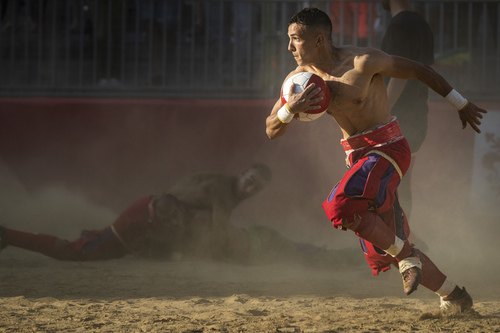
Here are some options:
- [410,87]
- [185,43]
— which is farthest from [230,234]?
[185,43]

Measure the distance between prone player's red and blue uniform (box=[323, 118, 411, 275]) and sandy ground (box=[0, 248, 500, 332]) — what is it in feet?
1.67

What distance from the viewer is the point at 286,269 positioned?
618 cm


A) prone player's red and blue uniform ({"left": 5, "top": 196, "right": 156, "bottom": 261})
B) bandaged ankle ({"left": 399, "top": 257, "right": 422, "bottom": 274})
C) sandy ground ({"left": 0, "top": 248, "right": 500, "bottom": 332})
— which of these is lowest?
sandy ground ({"left": 0, "top": 248, "right": 500, "bottom": 332})

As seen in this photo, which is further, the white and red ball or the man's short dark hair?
the man's short dark hair

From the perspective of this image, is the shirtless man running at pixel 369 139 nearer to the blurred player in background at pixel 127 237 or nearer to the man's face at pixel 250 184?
the man's face at pixel 250 184

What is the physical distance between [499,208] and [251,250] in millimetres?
2873

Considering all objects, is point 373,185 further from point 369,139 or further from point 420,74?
point 420,74

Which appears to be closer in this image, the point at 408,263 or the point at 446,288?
the point at 408,263

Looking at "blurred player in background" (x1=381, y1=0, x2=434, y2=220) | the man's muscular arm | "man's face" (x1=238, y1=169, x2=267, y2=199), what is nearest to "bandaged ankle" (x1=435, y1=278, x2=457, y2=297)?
the man's muscular arm

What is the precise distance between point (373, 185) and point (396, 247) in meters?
0.38

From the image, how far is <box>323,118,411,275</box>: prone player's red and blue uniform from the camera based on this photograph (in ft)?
12.5

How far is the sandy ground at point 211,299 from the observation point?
3836 millimetres

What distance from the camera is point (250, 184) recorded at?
6.77 meters

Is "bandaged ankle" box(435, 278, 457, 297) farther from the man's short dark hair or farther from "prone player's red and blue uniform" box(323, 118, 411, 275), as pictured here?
the man's short dark hair
